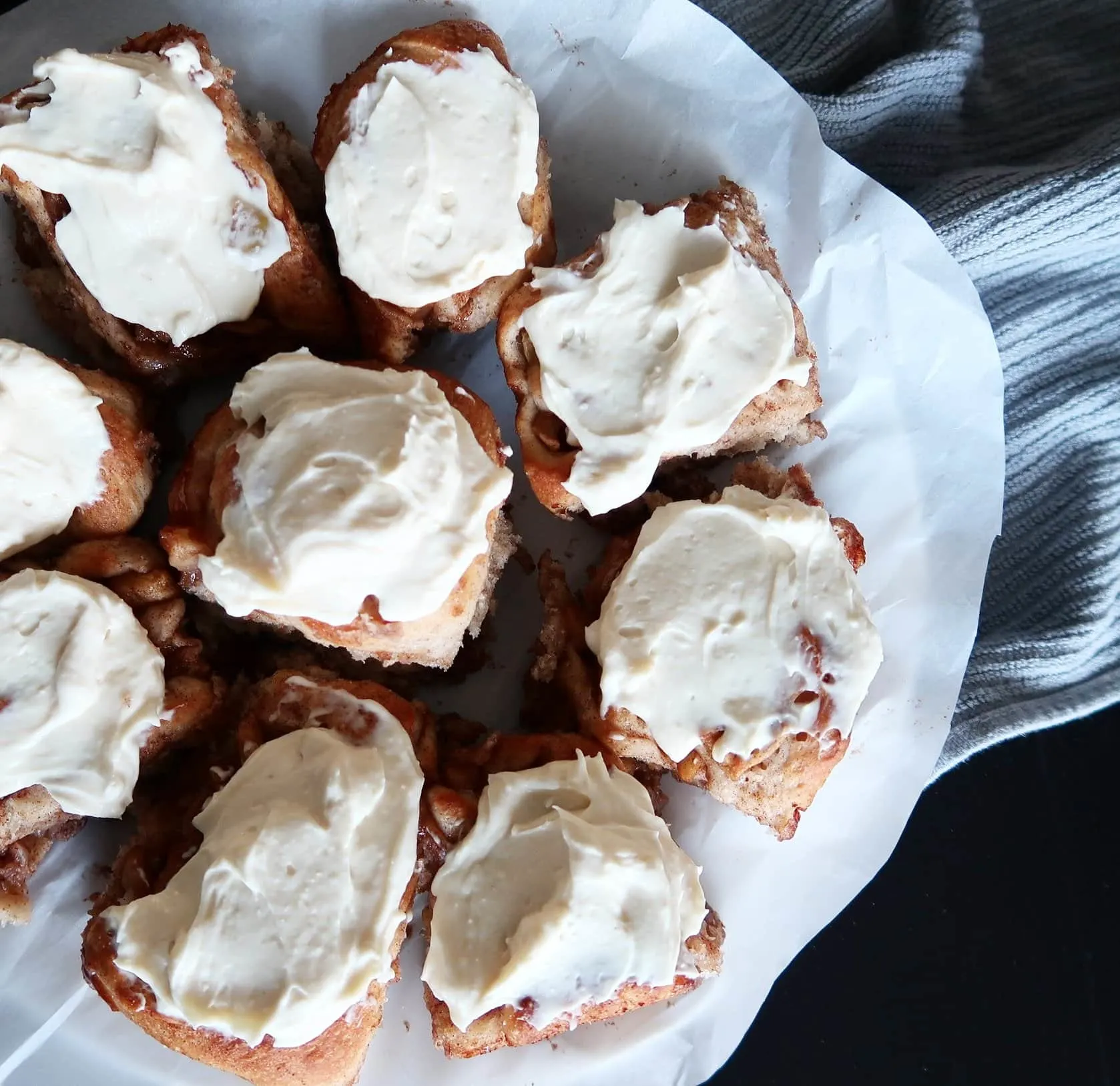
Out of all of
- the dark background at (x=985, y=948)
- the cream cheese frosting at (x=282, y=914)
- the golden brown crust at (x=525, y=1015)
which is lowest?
the dark background at (x=985, y=948)

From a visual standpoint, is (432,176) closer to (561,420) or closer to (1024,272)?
(561,420)

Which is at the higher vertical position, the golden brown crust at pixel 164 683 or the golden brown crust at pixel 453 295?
the golden brown crust at pixel 453 295

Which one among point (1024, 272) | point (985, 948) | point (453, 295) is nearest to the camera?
point (453, 295)

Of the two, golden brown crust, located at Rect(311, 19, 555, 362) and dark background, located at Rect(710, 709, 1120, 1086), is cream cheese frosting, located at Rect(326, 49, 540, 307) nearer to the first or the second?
golden brown crust, located at Rect(311, 19, 555, 362)

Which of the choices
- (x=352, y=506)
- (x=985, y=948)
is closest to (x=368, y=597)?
(x=352, y=506)

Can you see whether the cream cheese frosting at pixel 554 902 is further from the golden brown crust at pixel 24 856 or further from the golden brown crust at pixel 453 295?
the golden brown crust at pixel 453 295

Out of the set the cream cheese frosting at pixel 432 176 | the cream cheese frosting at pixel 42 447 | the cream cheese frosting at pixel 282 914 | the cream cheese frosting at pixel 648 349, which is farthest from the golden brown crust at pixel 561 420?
the cream cheese frosting at pixel 42 447
